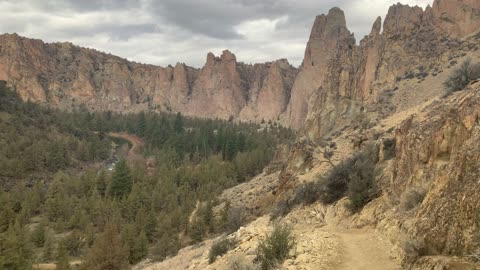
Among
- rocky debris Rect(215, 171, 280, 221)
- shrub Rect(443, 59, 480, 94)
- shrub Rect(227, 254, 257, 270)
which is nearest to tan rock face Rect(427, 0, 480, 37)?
rocky debris Rect(215, 171, 280, 221)

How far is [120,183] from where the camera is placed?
221 ft

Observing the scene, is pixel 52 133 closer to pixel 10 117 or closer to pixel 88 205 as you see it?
pixel 10 117

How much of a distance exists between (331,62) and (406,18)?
55.2 ft

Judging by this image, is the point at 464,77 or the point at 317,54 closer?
the point at 464,77

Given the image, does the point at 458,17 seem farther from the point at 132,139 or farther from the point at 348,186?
the point at 132,139

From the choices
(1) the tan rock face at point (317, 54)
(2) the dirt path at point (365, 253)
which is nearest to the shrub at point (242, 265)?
(2) the dirt path at point (365, 253)

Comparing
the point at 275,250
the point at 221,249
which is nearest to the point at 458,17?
the point at 221,249

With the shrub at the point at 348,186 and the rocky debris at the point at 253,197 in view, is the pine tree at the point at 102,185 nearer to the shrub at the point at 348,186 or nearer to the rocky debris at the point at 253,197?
the rocky debris at the point at 253,197

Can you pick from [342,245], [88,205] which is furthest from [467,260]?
[88,205]

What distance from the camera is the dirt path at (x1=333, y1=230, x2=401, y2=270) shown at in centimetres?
1141

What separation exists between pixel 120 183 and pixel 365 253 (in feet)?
193

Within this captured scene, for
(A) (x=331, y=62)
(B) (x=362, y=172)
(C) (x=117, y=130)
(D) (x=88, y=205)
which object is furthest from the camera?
(C) (x=117, y=130)

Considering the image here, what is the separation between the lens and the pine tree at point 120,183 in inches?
2618

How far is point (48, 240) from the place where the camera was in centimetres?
4384
